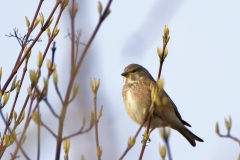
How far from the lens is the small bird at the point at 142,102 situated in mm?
6977

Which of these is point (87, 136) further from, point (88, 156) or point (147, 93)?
point (147, 93)

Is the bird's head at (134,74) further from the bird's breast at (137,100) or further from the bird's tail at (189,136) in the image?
the bird's tail at (189,136)

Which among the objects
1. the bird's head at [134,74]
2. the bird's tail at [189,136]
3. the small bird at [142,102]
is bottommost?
the bird's tail at [189,136]

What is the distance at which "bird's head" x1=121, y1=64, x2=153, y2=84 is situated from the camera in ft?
25.5

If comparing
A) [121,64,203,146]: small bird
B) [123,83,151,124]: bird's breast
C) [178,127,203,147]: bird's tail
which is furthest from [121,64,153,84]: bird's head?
[178,127,203,147]: bird's tail

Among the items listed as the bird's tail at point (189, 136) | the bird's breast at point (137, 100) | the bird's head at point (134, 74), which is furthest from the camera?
the bird's head at point (134, 74)

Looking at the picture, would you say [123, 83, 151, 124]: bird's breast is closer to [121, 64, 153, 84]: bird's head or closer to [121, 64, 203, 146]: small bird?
[121, 64, 203, 146]: small bird

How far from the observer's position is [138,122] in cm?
715

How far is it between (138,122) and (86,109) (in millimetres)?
3399

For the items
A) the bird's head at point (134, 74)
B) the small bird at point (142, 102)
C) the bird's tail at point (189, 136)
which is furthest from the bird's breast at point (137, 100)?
the bird's tail at point (189, 136)

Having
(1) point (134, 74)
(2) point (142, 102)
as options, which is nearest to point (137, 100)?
(2) point (142, 102)

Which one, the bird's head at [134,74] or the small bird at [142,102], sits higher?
the bird's head at [134,74]

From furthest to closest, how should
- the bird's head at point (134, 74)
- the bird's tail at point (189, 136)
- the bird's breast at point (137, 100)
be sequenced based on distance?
the bird's head at point (134, 74) < the bird's tail at point (189, 136) < the bird's breast at point (137, 100)

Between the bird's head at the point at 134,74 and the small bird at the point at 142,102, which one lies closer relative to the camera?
the small bird at the point at 142,102
